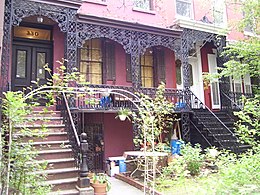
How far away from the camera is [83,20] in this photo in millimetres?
7773

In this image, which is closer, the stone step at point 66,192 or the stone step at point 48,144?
the stone step at point 66,192

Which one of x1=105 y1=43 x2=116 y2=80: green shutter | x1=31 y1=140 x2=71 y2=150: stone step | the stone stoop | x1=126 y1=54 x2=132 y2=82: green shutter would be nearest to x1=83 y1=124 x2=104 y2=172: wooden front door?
x1=105 y1=43 x2=116 y2=80: green shutter

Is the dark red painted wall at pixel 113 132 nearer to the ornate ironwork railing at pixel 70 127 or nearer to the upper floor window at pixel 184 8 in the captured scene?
the ornate ironwork railing at pixel 70 127

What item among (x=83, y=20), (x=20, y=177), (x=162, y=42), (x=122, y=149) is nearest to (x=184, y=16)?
(x=162, y=42)

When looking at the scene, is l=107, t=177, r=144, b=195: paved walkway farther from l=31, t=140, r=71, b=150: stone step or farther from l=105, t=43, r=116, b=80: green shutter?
l=105, t=43, r=116, b=80: green shutter

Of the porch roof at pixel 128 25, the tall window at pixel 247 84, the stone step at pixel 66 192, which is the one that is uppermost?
the porch roof at pixel 128 25

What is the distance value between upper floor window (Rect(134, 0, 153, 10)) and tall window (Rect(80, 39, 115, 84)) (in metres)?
2.31

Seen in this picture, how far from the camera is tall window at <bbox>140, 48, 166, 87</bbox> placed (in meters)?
10.1

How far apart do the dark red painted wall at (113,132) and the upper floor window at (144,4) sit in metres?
4.74

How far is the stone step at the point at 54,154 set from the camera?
18.1 ft

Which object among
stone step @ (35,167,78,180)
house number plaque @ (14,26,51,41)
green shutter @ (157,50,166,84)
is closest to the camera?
stone step @ (35,167,78,180)

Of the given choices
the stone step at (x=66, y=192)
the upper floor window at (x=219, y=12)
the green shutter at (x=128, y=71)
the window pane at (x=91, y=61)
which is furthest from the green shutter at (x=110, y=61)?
the upper floor window at (x=219, y=12)

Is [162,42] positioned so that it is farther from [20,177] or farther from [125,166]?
[20,177]

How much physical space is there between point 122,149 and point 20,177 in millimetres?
5363
